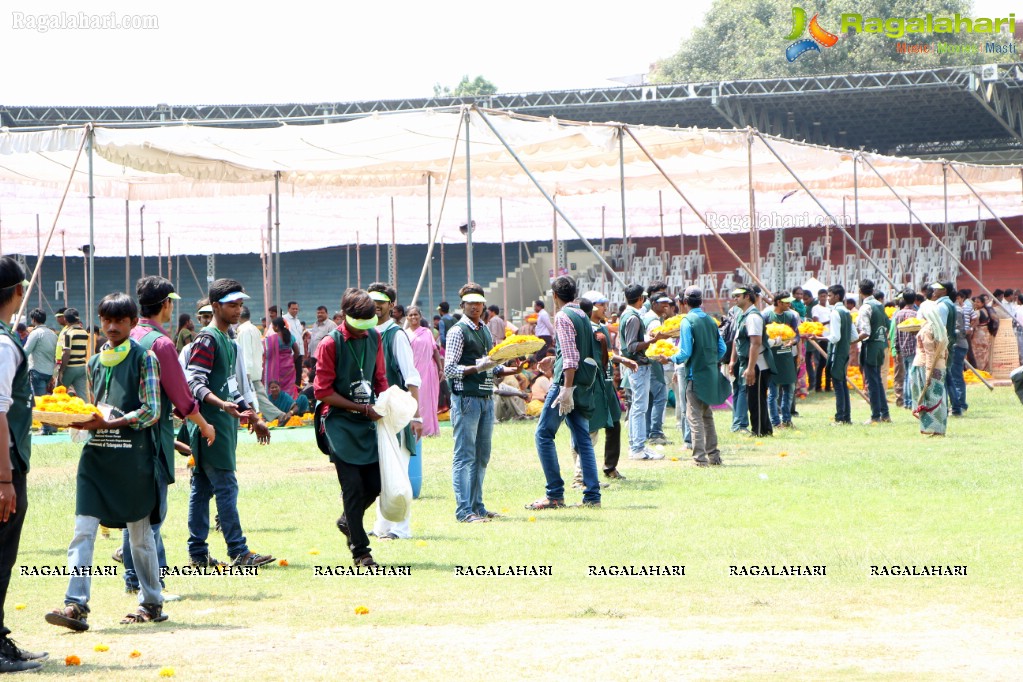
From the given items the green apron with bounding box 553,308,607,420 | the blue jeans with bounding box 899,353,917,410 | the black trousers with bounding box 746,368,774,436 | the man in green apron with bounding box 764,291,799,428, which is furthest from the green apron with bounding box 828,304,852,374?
the green apron with bounding box 553,308,607,420

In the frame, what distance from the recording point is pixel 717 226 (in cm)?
3116

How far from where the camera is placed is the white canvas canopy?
1525 centimetres

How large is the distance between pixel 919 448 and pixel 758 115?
23825mm

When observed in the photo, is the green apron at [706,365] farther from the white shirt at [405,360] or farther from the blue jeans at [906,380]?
the blue jeans at [906,380]

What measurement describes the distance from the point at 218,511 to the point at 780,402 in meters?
9.65

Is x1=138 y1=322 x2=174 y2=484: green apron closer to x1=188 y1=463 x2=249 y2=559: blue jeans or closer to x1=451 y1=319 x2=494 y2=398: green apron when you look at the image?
x1=188 y1=463 x2=249 y2=559: blue jeans

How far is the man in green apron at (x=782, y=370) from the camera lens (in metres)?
15.1

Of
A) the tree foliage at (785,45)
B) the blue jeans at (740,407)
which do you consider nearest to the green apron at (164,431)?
the blue jeans at (740,407)

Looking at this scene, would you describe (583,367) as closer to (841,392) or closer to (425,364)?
(425,364)

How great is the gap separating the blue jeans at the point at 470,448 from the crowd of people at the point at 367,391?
0.01m

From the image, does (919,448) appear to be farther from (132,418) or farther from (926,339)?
(132,418)

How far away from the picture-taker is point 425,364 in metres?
14.7

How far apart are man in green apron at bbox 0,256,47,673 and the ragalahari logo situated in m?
42.8

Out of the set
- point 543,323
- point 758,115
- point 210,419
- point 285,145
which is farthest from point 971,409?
point 758,115
